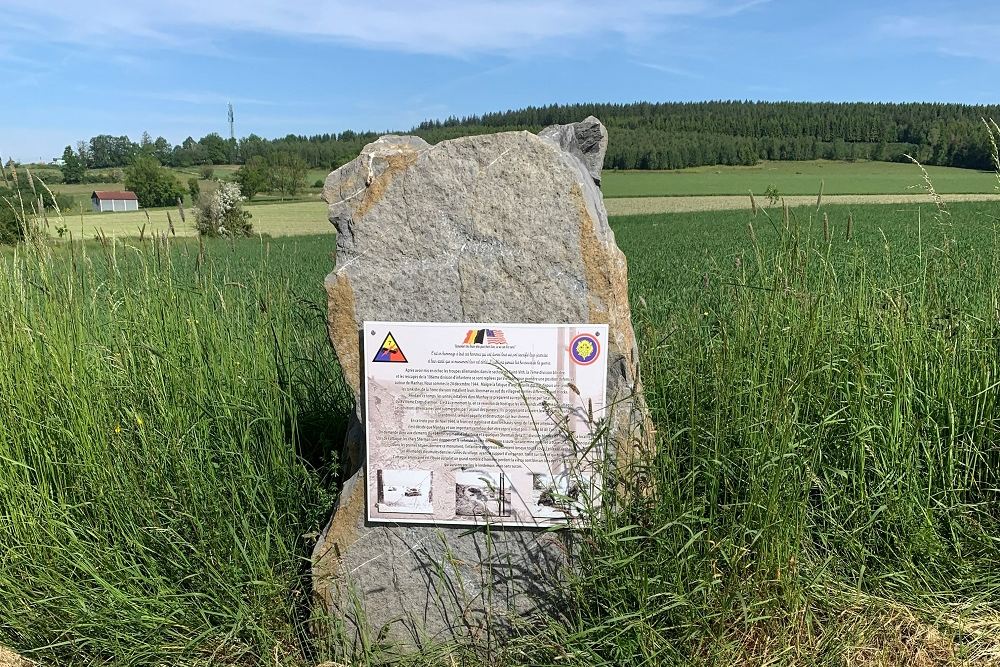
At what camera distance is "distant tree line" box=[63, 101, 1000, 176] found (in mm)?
64875

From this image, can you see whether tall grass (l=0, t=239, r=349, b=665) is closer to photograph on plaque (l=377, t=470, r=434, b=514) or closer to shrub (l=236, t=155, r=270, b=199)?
photograph on plaque (l=377, t=470, r=434, b=514)

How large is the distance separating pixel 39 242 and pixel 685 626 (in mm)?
3741

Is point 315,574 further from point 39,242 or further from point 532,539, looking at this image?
point 39,242

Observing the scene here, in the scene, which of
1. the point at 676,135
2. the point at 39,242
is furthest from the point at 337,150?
the point at 39,242

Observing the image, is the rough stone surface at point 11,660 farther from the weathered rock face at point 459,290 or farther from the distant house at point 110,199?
the distant house at point 110,199

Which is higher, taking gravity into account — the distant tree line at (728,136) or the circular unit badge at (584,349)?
the distant tree line at (728,136)

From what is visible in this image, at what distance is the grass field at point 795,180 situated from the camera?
51.4 metres

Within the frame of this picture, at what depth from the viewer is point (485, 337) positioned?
2.65 m

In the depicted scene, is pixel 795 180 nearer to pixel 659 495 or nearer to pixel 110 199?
pixel 110 199

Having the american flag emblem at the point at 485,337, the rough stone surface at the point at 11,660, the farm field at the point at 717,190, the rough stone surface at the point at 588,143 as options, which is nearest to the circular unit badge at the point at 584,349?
the american flag emblem at the point at 485,337

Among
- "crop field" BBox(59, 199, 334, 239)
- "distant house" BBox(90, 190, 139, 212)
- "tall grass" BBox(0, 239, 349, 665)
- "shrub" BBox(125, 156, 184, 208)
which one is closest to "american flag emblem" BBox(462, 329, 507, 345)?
"tall grass" BBox(0, 239, 349, 665)

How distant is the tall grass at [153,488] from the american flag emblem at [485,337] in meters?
0.94

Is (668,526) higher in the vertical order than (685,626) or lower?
higher

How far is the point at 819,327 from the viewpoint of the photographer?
2934 mm
